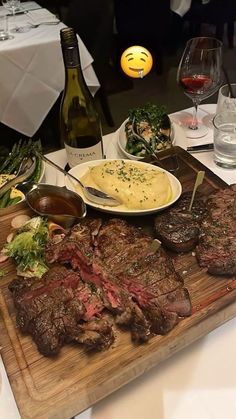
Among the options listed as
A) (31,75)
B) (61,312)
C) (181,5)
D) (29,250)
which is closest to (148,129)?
(29,250)

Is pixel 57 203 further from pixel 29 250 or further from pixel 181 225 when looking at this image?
pixel 181 225

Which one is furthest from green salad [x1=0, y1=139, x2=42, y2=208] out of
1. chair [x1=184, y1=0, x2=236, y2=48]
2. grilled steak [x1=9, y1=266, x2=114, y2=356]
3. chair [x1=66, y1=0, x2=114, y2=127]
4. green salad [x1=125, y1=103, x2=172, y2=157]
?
chair [x1=184, y1=0, x2=236, y2=48]

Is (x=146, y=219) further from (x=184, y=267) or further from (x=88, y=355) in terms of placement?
(x=88, y=355)

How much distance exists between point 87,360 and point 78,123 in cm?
96

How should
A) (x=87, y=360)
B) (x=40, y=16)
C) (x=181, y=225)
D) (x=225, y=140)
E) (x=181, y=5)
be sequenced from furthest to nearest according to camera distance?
(x=181, y=5) < (x=40, y=16) < (x=225, y=140) < (x=181, y=225) < (x=87, y=360)

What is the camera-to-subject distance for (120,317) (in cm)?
91

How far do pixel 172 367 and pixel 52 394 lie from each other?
0.95 feet

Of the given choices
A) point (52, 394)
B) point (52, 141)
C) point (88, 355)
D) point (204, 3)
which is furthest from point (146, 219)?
point (204, 3)

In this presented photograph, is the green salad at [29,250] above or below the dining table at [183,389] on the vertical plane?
above

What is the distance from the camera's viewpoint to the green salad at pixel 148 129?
5.03 ft

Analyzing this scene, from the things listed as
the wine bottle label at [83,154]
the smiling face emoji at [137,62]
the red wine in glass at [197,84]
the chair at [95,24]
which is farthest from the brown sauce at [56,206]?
the chair at [95,24]

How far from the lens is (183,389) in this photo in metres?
0.90

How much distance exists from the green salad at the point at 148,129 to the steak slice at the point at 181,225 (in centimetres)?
37

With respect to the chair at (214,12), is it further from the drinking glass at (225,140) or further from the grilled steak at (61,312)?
the grilled steak at (61,312)
